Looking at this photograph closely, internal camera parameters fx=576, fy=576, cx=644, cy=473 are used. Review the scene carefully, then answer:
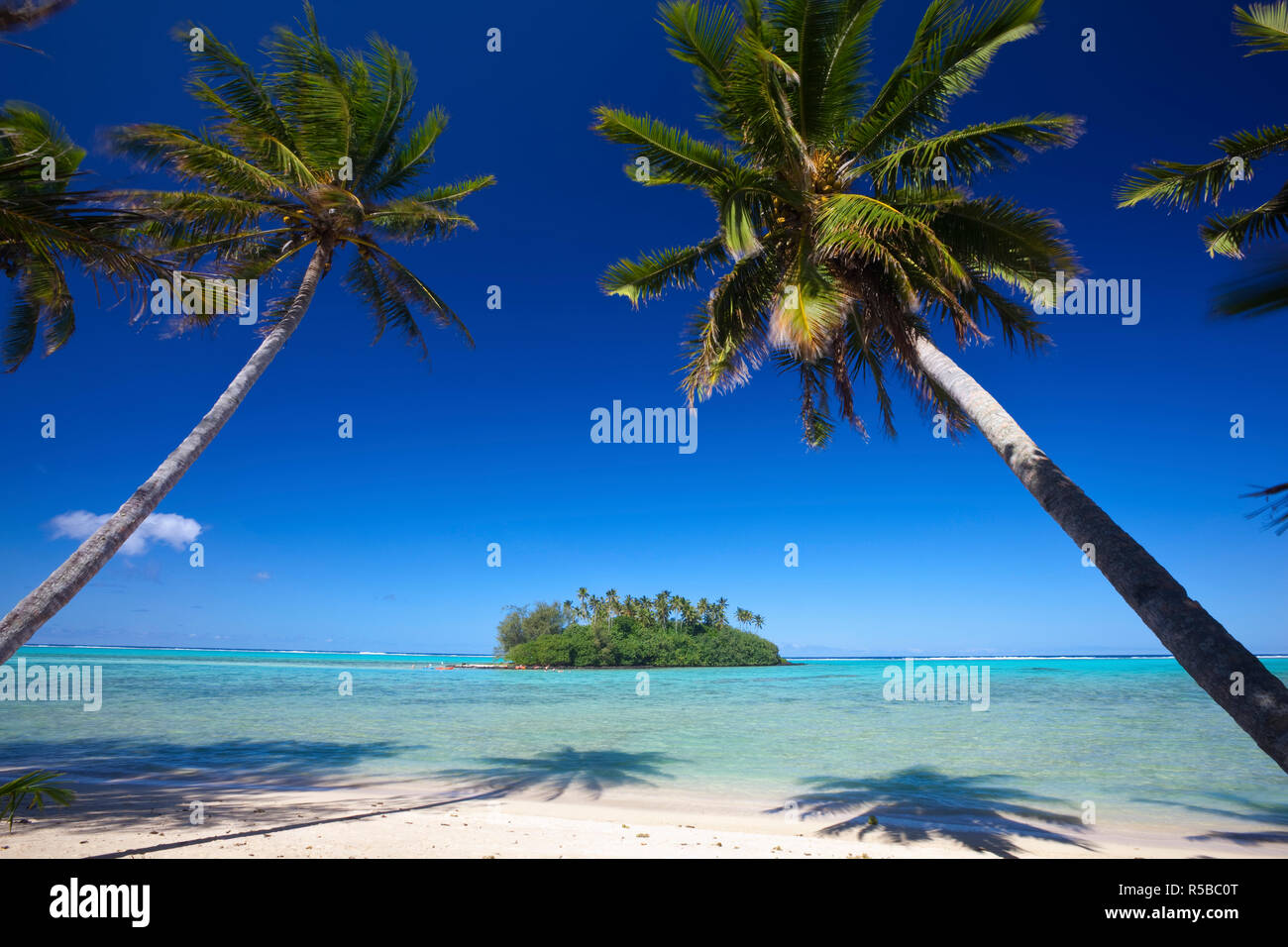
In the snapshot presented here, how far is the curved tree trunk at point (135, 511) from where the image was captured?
18.6ft

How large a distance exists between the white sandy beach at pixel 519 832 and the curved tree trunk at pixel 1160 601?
4.49 meters

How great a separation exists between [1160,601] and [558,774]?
37.9ft

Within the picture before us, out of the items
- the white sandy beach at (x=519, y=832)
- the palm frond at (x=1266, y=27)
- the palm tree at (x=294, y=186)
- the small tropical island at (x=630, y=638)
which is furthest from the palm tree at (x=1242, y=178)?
the small tropical island at (x=630, y=638)

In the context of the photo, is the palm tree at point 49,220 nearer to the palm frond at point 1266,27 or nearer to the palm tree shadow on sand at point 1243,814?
the palm frond at point 1266,27

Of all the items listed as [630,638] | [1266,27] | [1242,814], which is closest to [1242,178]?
[1266,27]

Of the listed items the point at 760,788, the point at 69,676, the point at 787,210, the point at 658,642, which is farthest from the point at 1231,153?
the point at 658,642

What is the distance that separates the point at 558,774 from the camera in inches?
495

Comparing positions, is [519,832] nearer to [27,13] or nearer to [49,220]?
[49,220]

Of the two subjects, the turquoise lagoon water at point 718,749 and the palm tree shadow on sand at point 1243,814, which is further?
the turquoise lagoon water at point 718,749

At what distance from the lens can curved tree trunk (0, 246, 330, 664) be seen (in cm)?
568

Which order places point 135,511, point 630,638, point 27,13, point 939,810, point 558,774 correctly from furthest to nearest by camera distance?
1. point 630,638
2. point 558,774
3. point 939,810
4. point 135,511
5. point 27,13

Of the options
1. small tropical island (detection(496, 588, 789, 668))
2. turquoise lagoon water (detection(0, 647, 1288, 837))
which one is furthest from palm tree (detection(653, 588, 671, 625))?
turquoise lagoon water (detection(0, 647, 1288, 837))

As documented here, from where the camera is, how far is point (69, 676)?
40.4 m

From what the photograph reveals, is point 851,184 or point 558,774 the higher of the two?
point 851,184
